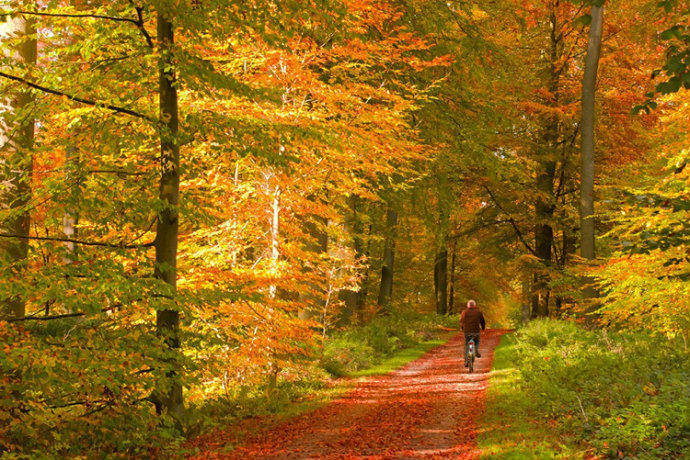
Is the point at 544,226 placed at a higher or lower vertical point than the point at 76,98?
lower

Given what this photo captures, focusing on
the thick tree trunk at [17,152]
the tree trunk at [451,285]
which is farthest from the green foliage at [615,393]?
the tree trunk at [451,285]

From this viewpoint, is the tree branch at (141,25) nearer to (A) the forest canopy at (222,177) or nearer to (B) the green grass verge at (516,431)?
(A) the forest canopy at (222,177)

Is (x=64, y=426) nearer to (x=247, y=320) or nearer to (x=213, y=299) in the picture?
(x=213, y=299)

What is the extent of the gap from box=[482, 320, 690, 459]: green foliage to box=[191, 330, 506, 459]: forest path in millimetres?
1093

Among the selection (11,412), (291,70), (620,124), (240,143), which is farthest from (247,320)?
(620,124)

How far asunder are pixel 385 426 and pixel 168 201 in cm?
513

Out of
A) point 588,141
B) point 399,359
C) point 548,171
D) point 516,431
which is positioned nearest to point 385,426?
point 516,431

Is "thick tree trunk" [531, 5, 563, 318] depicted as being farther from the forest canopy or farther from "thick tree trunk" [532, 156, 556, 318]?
the forest canopy

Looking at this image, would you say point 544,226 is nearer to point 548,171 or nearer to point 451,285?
point 548,171

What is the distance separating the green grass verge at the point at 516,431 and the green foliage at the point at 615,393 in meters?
0.07

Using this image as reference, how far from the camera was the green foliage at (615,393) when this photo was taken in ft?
19.6

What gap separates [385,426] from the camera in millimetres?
9211

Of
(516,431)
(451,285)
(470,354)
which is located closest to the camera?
(516,431)

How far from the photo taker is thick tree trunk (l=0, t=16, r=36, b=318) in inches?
262
